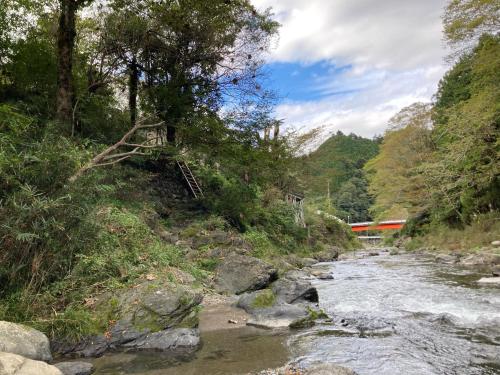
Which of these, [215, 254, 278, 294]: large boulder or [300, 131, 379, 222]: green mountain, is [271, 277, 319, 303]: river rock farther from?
[300, 131, 379, 222]: green mountain

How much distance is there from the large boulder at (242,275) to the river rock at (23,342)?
5872 millimetres

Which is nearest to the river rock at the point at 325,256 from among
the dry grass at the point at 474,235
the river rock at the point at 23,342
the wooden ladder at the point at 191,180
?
the dry grass at the point at 474,235

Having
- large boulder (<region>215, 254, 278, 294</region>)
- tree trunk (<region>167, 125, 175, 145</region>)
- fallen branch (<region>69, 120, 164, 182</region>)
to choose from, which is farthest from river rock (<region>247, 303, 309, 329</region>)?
tree trunk (<region>167, 125, 175, 145</region>)

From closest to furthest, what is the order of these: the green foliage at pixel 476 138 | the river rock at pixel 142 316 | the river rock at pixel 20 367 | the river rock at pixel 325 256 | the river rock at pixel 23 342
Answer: the river rock at pixel 20 367
the river rock at pixel 23 342
the river rock at pixel 142 316
the green foliage at pixel 476 138
the river rock at pixel 325 256

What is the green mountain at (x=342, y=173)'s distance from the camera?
31.1 meters

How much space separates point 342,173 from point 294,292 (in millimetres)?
25560

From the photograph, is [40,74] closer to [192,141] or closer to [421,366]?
[192,141]

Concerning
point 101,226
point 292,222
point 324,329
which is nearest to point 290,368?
point 324,329

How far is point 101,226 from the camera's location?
7.72 metres

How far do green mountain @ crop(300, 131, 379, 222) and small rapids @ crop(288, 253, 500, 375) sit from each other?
64.3 feet

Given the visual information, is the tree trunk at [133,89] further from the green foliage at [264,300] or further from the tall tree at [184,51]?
the green foliage at [264,300]

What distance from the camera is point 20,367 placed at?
4.11 meters

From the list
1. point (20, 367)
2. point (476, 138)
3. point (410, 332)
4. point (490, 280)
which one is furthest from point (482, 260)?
point (20, 367)

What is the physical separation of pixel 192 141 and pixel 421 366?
1274 centimetres
